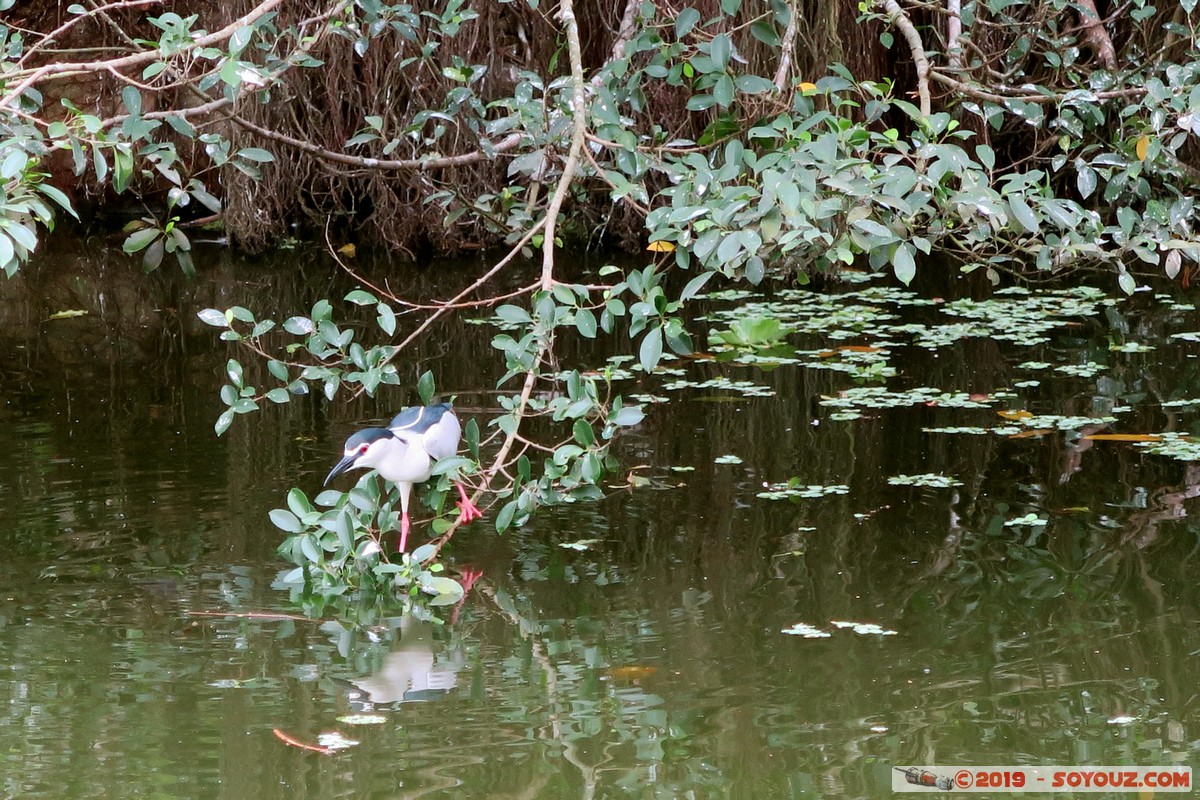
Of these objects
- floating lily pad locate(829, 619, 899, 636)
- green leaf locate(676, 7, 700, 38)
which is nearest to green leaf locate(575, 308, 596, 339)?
floating lily pad locate(829, 619, 899, 636)

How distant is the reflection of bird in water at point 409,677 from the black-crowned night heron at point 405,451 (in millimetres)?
336

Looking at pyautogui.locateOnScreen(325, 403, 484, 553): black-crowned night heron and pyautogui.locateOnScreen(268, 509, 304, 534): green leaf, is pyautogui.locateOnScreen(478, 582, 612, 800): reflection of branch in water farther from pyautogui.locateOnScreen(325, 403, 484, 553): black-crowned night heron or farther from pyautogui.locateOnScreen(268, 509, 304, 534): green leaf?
pyautogui.locateOnScreen(268, 509, 304, 534): green leaf

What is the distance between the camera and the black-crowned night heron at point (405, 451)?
3365 millimetres

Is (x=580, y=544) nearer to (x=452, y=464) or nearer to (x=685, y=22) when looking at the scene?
(x=452, y=464)

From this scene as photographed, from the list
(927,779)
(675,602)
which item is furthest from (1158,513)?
(927,779)

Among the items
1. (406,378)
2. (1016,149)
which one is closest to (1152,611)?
(406,378)

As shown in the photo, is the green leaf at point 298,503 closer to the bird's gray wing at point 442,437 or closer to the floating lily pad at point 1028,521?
the bird's gray wing at point 442,437

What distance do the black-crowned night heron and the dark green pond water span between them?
0.20 meters

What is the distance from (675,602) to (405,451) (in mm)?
735

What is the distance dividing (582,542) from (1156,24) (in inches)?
199

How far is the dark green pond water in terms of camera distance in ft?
8.25

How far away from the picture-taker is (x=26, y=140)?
2.90m

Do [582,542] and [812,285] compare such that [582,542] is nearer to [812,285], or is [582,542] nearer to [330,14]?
[330,14]

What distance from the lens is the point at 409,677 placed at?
2850 mm
